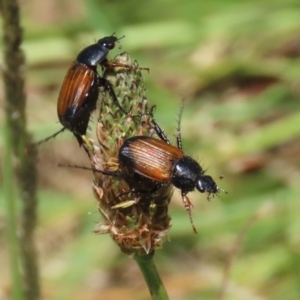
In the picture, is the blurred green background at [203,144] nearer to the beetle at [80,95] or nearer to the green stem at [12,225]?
the green stem at [12,225]

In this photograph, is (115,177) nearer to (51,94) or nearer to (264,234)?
(264,234)

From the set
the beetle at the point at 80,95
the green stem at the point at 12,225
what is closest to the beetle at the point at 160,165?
the beetle at the point at 80,95

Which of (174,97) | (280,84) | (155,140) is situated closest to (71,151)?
(174,97)

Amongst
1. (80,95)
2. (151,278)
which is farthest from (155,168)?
(80,95)

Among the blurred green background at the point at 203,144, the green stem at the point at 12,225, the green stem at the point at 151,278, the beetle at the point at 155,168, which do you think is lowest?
the green stem at the point at 151,278

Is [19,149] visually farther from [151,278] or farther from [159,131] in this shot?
[151,278]

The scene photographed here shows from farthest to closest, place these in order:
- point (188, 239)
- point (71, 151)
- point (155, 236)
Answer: point (71, 151) < point (188, 239) < point (155, 236)
